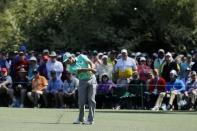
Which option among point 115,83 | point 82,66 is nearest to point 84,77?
point 82,66

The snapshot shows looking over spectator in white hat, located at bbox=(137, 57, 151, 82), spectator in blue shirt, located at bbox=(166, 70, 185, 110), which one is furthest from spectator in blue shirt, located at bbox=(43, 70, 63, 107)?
spectator in blue shirt, located at bbox=(166, 70, 185, 110)

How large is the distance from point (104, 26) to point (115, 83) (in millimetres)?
8898

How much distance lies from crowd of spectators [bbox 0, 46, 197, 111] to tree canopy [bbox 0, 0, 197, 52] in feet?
25.0

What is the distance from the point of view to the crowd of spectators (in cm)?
2584

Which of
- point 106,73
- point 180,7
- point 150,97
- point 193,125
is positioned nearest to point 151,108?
point 150,97

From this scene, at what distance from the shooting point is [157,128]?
58.1 ft

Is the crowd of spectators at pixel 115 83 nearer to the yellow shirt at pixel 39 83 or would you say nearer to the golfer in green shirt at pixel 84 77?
the yellow shirt at pixel 39 83

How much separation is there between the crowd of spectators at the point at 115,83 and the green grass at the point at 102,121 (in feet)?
8.66

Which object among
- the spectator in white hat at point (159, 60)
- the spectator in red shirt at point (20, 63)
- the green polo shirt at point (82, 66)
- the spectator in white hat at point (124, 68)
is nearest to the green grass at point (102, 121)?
the green polo shirt at point (82, 66)

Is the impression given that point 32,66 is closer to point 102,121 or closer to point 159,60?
point 159,60

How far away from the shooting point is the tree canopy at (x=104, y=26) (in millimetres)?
34562

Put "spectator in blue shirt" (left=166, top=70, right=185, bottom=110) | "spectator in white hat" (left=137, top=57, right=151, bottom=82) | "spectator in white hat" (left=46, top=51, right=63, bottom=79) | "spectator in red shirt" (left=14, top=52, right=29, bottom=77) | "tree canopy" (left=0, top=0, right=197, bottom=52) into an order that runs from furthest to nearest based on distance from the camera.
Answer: "tree canopy" (left=0, top=0, right=197, bottom=52), "spectator in red shirt" (left=14, top=52, right=29, bottom=77), "spectator in white hat" (left=46, top=51, right=63, bottom=79), "spectator in white hat" (left=137, top=57, right=151, bottom=82), "spectator in blue shirt" (left=166, top=70, right=185, bottom=110)

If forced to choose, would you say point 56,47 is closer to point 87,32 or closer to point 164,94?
point 87,32

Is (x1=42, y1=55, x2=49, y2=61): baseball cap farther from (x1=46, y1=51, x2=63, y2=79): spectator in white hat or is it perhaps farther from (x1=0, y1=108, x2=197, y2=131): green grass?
(x1=0, y1=108, x2=197, y2=131): green grass
